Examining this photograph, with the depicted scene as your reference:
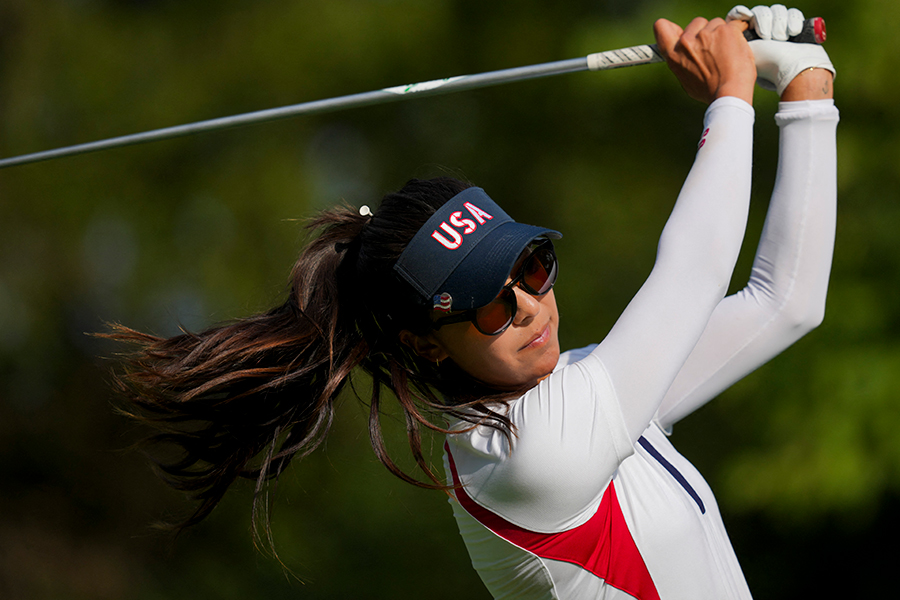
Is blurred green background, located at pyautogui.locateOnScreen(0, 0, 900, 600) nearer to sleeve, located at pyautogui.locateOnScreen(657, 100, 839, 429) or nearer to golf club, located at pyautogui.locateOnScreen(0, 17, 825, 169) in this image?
golf club, located at pyautogui.locateOnScreen(0, 17, 825, 169)

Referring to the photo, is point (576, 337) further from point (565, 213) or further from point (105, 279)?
point (105, 279)

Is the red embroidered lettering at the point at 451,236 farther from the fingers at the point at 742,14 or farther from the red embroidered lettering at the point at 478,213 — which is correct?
the fingers at the point at 742,14

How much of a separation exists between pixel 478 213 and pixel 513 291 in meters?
0.20

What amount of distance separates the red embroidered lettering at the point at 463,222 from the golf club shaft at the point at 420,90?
1.22 ft

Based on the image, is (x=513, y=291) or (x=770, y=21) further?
(x=770, y=21)

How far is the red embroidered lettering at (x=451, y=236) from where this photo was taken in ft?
5.70

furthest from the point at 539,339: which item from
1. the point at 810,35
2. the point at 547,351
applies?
the point at 810,35

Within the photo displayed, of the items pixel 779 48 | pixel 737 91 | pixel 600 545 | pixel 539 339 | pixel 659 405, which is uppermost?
pixel 779 48

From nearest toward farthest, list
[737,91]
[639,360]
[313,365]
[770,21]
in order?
[639,360] < [737,91] < [770,21] < [313,365]

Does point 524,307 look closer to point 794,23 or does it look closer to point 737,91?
point 737,91

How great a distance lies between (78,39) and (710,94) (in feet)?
23.0

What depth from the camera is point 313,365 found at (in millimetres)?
1964

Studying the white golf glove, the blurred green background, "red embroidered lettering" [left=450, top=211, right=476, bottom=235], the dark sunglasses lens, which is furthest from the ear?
the blurred green background

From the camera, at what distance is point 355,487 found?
725 centimetres
